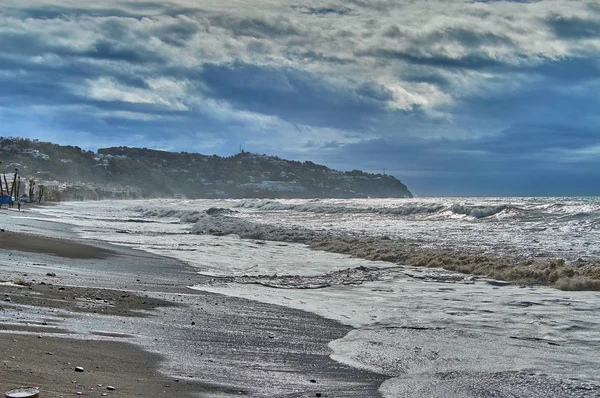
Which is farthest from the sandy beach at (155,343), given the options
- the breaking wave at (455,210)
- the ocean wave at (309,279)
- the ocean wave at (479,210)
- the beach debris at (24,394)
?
the ocean wave at (479,210)

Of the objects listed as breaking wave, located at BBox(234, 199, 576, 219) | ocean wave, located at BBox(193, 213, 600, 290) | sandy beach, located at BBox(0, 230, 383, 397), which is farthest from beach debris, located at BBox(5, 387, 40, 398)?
breaking wave, located at BBox(234, 199, 576, 219)

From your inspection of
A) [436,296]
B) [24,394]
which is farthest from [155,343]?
[436,296]

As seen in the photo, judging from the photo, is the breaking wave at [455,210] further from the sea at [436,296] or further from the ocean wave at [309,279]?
the ocean wave at [309,279]

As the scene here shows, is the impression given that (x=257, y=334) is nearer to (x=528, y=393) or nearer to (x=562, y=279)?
(x=528, y=393)

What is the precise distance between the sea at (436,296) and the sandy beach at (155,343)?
0.60 m

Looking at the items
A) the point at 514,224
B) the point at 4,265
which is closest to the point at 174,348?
the point at 4,265

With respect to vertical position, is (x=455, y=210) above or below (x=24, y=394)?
above

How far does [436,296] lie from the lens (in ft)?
37.3

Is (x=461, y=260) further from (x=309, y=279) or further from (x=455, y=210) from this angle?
(x=455, y=210)

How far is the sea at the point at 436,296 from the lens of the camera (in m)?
6.23

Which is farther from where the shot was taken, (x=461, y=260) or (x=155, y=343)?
(x=461, y=260)

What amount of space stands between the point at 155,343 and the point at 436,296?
6438 millimetres

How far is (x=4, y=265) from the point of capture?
11875 millimetres

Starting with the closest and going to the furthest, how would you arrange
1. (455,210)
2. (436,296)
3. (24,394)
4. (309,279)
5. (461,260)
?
(24,394) → (436,296) → (309,279) → (461,260) → (455,210)
